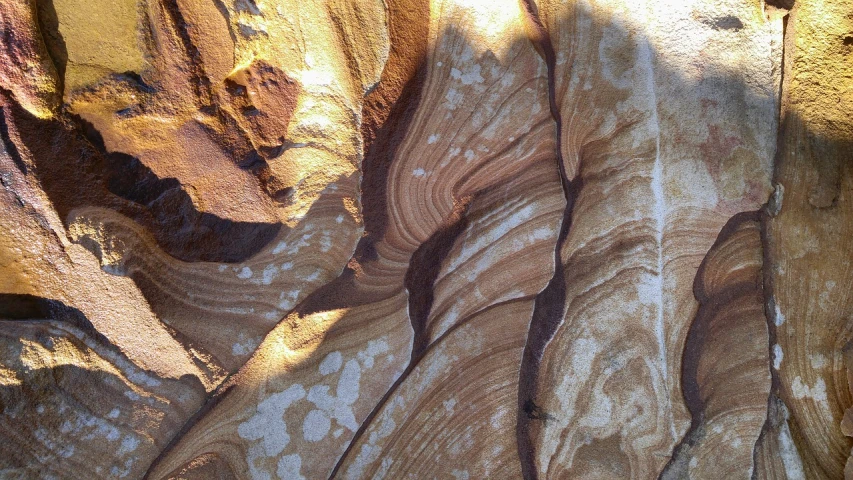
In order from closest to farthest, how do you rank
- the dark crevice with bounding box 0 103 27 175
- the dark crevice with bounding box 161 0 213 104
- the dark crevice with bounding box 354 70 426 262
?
1. the dark crevice with bounding box 0 103 27 175
2. the dark crevice with bounding box 161 0 213 104
3. the dark crevice with bounding box 354 70 426 262

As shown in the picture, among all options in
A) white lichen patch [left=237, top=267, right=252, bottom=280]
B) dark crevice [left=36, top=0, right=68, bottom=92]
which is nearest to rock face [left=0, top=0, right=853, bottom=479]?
white lichen patch [left=237, top=267, right=252, bottom=280]

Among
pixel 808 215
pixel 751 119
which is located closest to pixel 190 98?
pixel 751 119

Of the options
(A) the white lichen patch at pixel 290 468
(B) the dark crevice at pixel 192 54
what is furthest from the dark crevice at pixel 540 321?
(B) the dark crevice at pixel 192 54

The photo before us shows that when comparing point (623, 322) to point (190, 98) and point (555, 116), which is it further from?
point (190, 98)

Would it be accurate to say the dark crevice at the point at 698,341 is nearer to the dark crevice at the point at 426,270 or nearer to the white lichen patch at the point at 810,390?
the white lichen patch at the point at 810,390

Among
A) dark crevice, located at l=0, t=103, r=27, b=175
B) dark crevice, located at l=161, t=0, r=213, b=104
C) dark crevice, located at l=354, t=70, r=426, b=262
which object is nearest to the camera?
dark crevice, located at l=0, t=103, r=27, b=175


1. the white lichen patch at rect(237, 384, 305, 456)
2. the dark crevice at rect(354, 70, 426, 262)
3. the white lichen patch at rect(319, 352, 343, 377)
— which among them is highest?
the dark crevice at rect(354, 70, 426, 262)

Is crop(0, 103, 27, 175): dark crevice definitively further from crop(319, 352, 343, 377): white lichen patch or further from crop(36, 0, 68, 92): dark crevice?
crop(319, 352, 343, 377): white lichen patch
